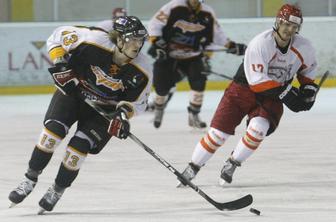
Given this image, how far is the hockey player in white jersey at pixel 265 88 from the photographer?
5.93 m

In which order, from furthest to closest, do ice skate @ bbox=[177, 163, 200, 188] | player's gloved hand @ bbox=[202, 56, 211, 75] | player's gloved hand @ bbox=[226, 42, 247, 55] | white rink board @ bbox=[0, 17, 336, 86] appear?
white rink board @ bbox=[0, 17, 336, 86]
player's gloved hand @ bbox=[202, 56, 211, 75]
player's gloved hand @ bbox=[226, 42, 247, 55]
ice skate @ bbox=[177, 163, 200, 188]

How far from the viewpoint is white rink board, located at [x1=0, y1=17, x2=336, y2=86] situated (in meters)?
12.1

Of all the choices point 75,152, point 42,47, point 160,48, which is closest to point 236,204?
point 75,152

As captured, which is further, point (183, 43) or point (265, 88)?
point (183, 43)

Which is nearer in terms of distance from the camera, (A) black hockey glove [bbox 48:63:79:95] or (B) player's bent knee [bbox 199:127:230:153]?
(A) black hockey glove [bbox 48:63:79:95]

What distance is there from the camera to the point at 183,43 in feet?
29.9

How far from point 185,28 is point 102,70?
12.4 ft

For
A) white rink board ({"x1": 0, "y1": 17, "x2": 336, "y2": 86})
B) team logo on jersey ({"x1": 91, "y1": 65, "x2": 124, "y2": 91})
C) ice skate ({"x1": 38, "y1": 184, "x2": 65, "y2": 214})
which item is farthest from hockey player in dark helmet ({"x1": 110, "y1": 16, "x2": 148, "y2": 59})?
white rink board ({"x1": 0, "y1": 17, "x2": 336, "y2": 86})

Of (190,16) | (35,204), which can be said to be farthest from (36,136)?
(35,204)

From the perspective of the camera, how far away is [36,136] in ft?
28.8

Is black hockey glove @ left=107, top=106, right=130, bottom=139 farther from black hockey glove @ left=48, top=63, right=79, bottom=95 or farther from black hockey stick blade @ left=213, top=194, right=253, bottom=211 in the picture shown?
black hockey stick blade @ left=213, top=194, right=253, bottom=211

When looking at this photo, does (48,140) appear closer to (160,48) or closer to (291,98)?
(291,98)

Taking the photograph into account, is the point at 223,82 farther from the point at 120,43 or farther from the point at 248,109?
the point at 120,43

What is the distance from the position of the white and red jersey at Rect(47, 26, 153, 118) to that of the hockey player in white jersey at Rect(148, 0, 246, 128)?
11.3ft
